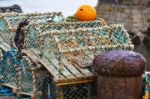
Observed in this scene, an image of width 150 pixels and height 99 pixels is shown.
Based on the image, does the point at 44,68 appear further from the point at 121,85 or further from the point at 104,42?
the point at 121,85

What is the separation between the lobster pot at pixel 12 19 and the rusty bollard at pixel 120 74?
3.61 meters

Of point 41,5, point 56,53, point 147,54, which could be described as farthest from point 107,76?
point 41,5

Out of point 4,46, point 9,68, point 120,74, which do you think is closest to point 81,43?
point 120,74

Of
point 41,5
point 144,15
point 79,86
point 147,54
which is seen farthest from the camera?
point 41,5

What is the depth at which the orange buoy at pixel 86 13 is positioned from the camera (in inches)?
365

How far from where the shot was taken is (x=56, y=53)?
7719 millimetres

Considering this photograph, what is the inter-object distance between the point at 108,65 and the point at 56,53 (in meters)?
1.20

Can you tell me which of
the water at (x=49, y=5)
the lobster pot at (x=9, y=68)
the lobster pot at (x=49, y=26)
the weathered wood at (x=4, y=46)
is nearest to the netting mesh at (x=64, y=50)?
the lobster pot at (x=49, y=26)

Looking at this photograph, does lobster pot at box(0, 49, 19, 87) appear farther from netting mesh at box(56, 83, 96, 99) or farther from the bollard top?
the bollard top

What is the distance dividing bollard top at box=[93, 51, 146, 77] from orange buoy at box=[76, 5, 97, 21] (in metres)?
2.47

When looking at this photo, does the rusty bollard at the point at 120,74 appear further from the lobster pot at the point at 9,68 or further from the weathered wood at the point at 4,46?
the weathered wood at the point at 4,46

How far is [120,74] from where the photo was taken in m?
6.76

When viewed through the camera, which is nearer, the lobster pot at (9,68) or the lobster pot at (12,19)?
the lobster pot at (9,68)

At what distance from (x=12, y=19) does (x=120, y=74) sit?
486 cm
